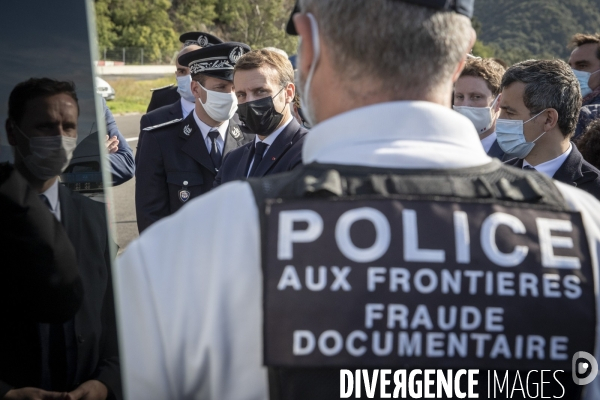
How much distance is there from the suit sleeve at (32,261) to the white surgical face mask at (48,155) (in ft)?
0.10

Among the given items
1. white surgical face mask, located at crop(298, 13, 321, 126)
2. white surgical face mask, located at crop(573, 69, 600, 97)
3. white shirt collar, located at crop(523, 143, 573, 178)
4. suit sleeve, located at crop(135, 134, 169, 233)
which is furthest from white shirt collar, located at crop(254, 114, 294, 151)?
white surgical face mask, located at crop(573, 69, 600, 97)

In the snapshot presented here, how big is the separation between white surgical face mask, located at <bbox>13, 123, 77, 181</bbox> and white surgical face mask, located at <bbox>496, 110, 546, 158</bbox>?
2820 millimetres

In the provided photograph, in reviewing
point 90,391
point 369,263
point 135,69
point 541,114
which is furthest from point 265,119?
point 135,69

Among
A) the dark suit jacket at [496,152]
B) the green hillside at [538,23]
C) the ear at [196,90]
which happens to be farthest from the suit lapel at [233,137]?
the green hillside at [538,23]

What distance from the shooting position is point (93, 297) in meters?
1.07

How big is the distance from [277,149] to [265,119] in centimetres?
25

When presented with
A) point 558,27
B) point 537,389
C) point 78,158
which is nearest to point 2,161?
point 78,158

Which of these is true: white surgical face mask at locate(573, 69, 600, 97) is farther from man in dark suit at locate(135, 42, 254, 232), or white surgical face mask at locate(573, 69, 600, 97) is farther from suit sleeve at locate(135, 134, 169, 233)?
suit sleeve at locate(135, 134, 169, 233)

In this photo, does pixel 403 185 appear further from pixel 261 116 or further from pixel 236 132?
pixel 236 132

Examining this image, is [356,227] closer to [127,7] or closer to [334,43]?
[334,43]

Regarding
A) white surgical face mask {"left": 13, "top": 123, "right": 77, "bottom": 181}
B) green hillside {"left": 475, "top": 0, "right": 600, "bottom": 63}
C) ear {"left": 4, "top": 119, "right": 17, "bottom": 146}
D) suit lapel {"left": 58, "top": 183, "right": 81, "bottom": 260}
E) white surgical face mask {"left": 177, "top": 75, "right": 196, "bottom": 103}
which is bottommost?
suit lapel {"left": 58, "top": 183, "right": 81, "bottom": 260}

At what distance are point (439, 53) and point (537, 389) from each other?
668 millimetres

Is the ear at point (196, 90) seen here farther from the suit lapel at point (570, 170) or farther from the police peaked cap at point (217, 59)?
the suit lapel at point (570, 170)

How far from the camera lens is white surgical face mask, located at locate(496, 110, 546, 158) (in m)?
3.45
